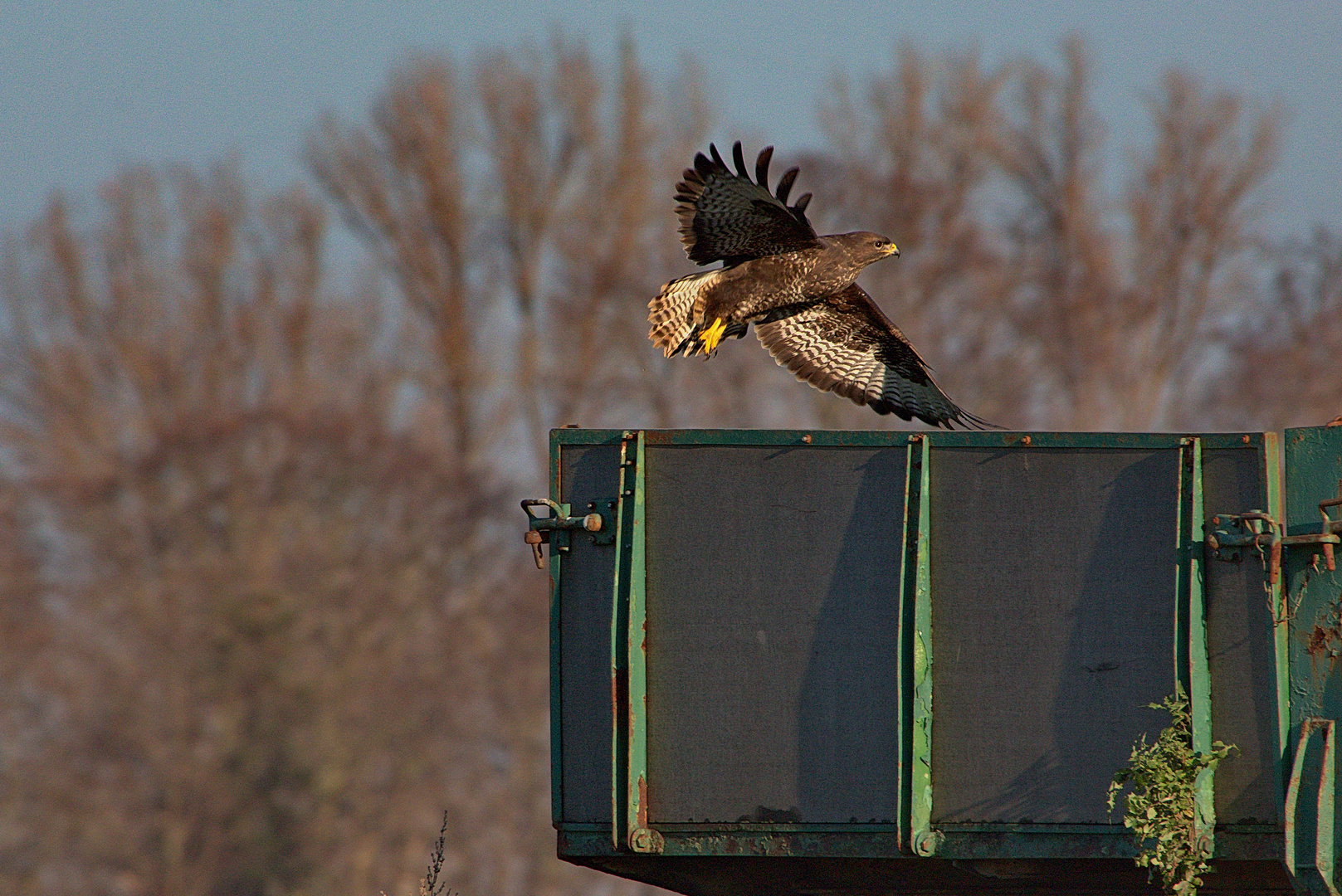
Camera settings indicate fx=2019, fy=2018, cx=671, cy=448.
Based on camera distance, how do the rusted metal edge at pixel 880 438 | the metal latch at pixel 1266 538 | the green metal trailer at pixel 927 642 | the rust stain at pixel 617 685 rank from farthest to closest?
1. the rust stain at pixel 617 685
2. the rusted metal edge at pixel 880 438
3. the green metal trailer at pixel 927 642
4. the metal latch at pixel 1266 538

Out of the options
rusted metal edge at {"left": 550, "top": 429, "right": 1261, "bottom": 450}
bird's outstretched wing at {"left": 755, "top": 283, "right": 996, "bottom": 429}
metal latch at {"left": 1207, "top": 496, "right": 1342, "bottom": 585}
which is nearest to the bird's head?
bird's outstretched wing at {"left": 755, "top": 283, "right": 996, "bottom": 429}

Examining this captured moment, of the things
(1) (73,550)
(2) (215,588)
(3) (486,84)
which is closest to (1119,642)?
(2) (215,588)

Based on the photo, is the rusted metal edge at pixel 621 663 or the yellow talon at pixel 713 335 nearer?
the rusted metal edge at pixel 621 663

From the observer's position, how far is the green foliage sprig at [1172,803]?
538 centimetres

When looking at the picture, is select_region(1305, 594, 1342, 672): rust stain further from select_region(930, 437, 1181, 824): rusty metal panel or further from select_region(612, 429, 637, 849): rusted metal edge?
select_region(612, 429, 637, 849): rusted metal edge

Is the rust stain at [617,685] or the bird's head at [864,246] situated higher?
the bird's head at [864,246]

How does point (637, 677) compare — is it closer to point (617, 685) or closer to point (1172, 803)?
point (617, 685)

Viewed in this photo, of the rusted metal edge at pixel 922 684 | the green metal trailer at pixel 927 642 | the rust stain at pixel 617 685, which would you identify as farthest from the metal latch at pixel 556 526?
the rusted metal edge at pixel 922 684

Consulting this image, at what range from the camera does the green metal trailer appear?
5488 millimetres

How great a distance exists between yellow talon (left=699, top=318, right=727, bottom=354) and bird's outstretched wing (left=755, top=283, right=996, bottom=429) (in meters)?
0.26

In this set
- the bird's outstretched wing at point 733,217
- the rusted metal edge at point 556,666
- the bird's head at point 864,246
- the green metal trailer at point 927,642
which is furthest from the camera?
the bird's head at point 864,246

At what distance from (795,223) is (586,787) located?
3.94m

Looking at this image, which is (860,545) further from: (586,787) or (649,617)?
(586,787)

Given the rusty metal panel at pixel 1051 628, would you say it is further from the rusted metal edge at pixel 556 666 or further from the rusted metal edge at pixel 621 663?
the rusted metal edge at pixel 556 666
